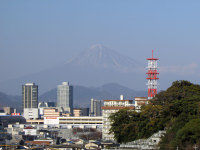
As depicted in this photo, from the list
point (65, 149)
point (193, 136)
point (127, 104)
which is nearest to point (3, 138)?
point (65, 149)

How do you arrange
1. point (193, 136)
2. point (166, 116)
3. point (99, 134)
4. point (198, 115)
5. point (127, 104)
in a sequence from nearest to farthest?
point (193, 136) → point (198, 115) → point (166, 116) → point (127, 104) → point (99, 134)

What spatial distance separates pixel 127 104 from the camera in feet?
440

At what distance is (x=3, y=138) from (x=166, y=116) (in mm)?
46689

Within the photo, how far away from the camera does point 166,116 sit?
252ft

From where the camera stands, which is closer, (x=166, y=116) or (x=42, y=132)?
(x=166, y=116)

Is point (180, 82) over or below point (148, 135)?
over

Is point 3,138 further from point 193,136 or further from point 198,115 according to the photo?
point 193,136

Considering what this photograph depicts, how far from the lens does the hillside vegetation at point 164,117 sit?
6814 centimetres

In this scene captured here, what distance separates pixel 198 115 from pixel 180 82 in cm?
2170

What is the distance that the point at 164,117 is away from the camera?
252ft

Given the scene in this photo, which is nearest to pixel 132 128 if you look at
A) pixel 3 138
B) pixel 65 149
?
pixel 65 149

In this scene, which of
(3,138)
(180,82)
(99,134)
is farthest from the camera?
(99,134)

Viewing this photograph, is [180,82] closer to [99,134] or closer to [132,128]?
[132,128]

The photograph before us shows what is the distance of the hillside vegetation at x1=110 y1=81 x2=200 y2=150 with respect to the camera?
2683 inches
